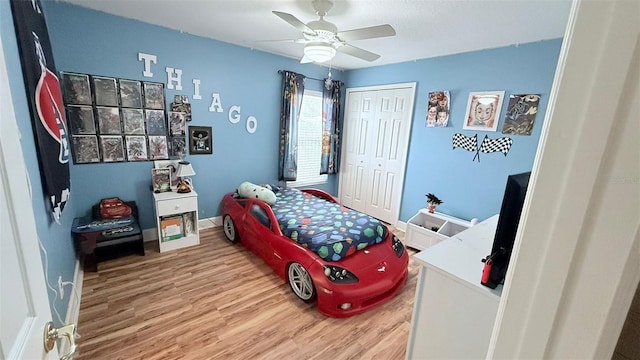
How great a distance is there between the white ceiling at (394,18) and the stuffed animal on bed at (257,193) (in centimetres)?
175

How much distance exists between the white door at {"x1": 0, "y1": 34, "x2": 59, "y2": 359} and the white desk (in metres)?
1.34

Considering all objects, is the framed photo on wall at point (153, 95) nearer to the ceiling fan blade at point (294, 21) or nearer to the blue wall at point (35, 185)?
the blue wall at point (35, 185)

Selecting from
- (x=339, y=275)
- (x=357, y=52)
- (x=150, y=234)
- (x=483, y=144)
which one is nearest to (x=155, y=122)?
(x=150, y=234)

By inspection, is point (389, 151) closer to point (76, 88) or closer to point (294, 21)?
point (294, 21)

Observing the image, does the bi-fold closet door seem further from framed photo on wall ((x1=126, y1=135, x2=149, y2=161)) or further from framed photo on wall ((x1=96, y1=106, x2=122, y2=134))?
framed photo on wall ((x1=96, y1=106, x2=122, y2=134))

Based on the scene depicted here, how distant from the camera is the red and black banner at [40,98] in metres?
1.31

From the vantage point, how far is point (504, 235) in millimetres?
1057

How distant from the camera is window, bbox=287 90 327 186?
164 inches

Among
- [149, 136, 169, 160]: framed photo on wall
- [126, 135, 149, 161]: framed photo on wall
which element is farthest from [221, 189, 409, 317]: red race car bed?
[126, 135, 149, 161]: framed photo on wall

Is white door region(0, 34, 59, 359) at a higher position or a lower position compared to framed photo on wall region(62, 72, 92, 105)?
lower

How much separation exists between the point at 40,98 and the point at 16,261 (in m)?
1.37

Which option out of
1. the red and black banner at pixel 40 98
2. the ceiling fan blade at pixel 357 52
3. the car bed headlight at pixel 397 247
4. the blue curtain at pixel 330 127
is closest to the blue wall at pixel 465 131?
the blue curtain at pixel 330 127

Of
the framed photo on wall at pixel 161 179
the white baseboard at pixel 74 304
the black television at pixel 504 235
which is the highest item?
the black television at pixel 504 235

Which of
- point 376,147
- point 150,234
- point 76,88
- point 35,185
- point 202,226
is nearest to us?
point 35,185
